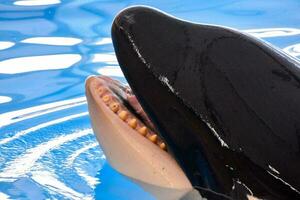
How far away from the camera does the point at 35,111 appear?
3.78 m

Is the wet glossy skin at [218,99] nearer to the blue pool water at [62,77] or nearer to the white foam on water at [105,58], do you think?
the blue pool water at [62,77]

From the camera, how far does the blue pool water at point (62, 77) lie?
9.88 ft

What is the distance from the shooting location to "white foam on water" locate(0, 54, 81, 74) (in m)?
4.42

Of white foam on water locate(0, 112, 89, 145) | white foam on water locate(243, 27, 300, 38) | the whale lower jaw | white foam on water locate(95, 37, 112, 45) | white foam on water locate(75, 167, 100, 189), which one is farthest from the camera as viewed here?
white foam on water locate(243, 27, 300, 38)

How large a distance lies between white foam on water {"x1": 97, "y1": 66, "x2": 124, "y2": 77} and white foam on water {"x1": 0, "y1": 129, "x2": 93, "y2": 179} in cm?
89

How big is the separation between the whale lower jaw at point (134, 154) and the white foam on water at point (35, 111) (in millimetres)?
1287

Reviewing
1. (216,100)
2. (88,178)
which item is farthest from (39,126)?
(216,100)

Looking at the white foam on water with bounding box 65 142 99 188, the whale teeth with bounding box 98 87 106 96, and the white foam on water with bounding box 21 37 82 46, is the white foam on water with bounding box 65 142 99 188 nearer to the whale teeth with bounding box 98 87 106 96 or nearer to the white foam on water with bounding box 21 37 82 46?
the whale teeth with bounding box 98 87 106 96

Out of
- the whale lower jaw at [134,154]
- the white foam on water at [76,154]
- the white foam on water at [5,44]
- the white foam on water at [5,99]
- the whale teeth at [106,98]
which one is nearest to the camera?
the whale lower jaw at [134,154]

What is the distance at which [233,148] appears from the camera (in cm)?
198

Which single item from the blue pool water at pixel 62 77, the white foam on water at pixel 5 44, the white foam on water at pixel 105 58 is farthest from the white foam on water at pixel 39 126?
the white foam on water at pixel 5 44

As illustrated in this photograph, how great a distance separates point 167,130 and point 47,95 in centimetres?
201

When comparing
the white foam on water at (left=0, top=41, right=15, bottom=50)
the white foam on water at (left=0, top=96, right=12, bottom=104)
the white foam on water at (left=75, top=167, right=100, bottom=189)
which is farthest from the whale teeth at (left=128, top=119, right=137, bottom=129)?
the white foam on water at (left=0, top=41, right=15, bottom=50)

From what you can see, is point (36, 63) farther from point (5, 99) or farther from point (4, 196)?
point (4, 196)
